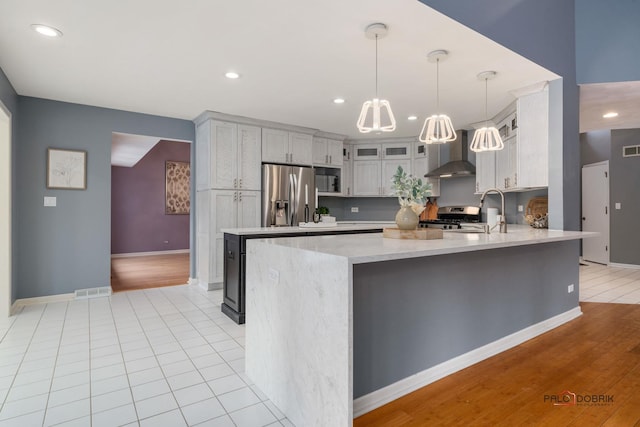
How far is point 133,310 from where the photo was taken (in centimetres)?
382

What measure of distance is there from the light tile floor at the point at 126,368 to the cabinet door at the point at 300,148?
2.61 m

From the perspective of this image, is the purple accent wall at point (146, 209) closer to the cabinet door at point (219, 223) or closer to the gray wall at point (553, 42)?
the cabinet door at point (219, 223)

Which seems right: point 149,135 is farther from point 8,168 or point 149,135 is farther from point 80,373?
point 80,373

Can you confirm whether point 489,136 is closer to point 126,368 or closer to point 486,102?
point 486,102

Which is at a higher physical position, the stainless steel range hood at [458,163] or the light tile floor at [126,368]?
the stainless steel range hood at [458,163]

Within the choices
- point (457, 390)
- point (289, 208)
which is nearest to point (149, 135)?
point (289, 208)

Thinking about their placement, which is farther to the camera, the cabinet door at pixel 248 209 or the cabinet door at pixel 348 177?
the cabinet door at pixel 348 177

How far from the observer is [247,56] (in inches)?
118

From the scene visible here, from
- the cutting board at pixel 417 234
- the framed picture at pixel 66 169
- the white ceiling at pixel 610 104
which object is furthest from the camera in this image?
the framed picture at pixel 66 169

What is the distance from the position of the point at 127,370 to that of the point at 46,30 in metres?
2.59

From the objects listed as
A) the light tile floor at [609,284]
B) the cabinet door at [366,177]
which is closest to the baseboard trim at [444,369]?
the light tile floor at [609,284]

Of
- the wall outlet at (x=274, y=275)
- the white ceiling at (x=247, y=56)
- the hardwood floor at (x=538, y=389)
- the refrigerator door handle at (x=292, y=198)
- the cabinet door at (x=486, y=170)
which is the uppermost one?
the white ceiling at (x=247, y=56)

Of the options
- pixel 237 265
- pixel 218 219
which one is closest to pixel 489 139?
pixel 237 265

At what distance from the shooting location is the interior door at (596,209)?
6590 millimetres
